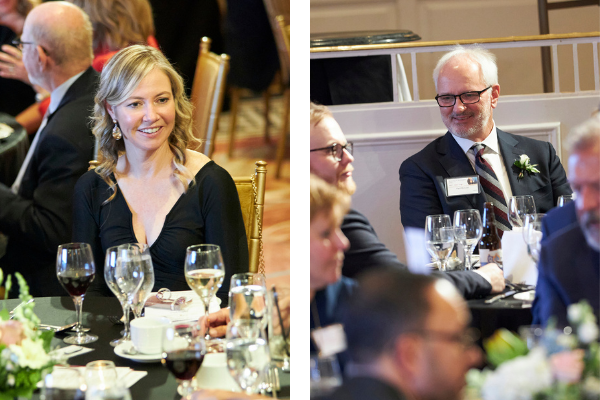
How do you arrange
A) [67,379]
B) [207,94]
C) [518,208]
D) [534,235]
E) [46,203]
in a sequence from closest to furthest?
[67,379] < [534,235] < [518,208] < [46,203] < [207,94]

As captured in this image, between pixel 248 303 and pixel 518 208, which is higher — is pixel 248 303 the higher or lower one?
the lower one

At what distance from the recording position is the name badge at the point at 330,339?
1456 millimetres

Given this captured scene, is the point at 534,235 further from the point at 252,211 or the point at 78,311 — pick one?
the point at 78,311

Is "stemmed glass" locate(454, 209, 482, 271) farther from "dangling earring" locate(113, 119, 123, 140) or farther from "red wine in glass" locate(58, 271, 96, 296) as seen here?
"dangling earring" locate(113, 119, 123, 140)

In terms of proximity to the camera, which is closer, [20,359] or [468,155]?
[20,359]

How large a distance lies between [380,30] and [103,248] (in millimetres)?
1202

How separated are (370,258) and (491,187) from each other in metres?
0.42

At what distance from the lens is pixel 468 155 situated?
1.62 m

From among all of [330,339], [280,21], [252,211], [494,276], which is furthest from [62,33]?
[494,276]

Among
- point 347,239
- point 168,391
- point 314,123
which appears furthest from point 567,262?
point 168,391

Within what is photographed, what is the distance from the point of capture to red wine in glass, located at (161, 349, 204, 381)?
3.29ft

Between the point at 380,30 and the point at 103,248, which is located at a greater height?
the point at 380,30

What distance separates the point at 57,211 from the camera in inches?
89.2

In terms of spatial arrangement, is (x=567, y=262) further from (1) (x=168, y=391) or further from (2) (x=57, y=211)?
(2) (x=57, y=211)
